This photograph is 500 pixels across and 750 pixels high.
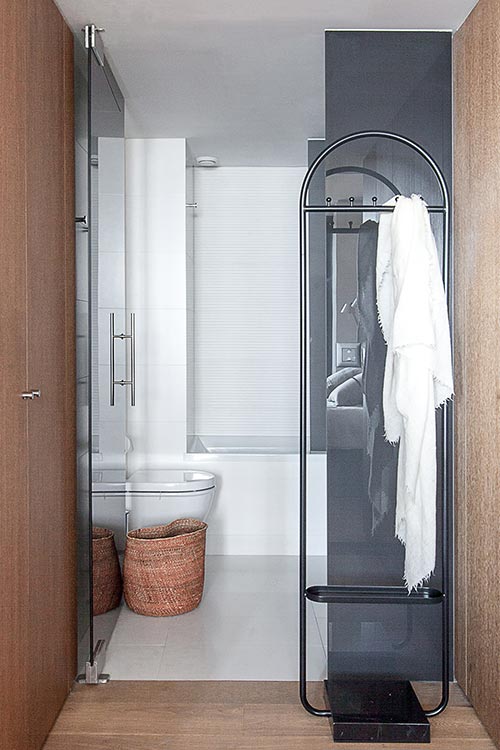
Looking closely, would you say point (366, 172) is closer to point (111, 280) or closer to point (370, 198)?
point (370, 198)

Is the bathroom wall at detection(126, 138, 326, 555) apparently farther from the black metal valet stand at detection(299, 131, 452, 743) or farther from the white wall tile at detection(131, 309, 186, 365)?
the black metal valet stand at detection(299, 131, 452, 743)

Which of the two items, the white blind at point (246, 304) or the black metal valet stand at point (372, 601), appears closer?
the black metal valet stand at point (372, 601)

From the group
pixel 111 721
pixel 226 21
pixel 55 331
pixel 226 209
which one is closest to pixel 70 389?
pixel 55 331

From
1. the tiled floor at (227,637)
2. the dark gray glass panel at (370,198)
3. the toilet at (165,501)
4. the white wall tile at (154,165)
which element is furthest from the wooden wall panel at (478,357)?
the white wall tile at (154,165)

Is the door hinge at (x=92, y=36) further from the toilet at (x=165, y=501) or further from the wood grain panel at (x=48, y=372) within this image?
the toilet at (x=165, y=501)

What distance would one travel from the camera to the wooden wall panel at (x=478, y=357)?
275 centimetres

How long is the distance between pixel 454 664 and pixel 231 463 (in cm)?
226

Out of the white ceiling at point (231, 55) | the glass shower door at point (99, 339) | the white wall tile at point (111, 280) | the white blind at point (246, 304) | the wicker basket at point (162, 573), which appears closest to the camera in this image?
the white ceiling at point (231, 55)

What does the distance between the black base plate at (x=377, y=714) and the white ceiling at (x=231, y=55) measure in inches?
97.1

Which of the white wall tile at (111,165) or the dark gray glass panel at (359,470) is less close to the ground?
the white wall tile at (111,165)

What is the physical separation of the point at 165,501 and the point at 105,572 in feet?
2.66

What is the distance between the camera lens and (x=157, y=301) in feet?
17.8

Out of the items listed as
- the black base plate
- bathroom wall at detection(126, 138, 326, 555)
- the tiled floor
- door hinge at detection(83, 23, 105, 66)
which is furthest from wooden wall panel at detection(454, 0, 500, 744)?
bathroom wall at detection(126, 138, 326, 555)

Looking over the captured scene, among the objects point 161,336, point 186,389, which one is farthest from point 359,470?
point 161,336
